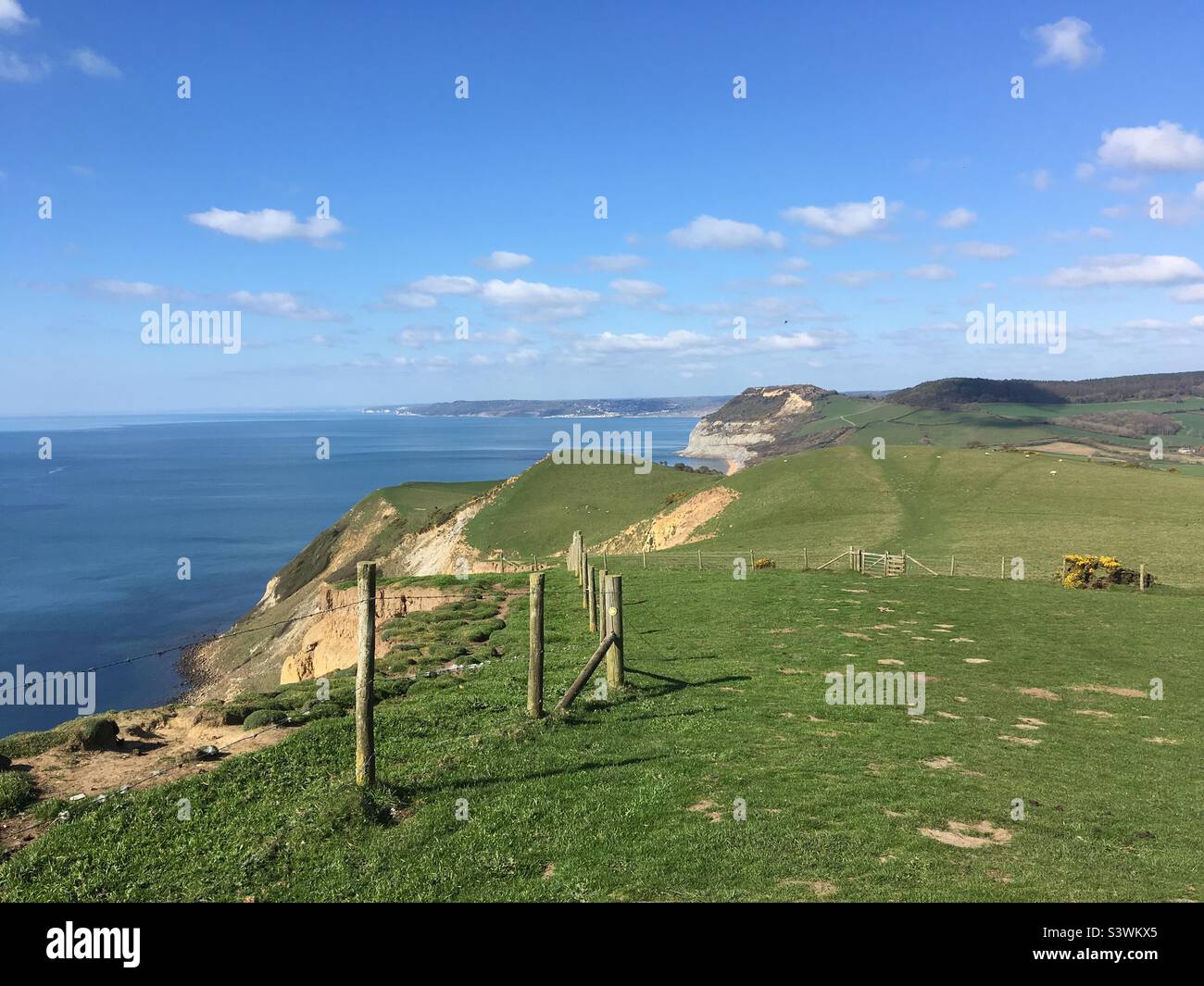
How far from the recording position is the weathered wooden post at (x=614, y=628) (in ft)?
62.5

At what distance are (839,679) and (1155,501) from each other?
183 ft

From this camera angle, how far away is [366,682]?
1298 cm

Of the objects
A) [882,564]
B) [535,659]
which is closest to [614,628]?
[535,659]

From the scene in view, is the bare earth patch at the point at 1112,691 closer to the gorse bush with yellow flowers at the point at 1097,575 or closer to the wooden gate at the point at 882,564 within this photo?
the gorse bush with yellow flowers at the point at 1097,575

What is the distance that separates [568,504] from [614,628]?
8225cm

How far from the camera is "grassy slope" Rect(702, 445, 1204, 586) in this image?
49.1 m

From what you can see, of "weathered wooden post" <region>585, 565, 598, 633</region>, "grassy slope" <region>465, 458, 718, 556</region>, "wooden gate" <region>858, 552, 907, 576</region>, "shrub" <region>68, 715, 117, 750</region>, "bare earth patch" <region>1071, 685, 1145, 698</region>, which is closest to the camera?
"shrub" <region>68, 715, 117, 750</region>

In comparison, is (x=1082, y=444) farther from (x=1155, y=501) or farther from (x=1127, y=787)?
(x=1127, y=787)

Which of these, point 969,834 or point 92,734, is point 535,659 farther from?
point 92,734

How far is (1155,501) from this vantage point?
6091 cm

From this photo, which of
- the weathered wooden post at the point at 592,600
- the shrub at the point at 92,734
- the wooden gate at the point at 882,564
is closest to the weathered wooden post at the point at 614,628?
the weathered wooden post at the point at 592,600

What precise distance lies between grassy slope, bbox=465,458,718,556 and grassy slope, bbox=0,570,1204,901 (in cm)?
6804

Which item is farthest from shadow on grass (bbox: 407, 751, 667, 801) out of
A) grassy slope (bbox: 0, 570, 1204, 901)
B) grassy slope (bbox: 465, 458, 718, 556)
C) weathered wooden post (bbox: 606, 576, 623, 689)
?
grassy slope (bbox: 465, 458, 718, 556)

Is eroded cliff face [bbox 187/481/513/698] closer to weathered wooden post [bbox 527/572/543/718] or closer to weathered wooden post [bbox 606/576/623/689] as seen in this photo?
weathered wooden post [bbox 606/576/623/689]
